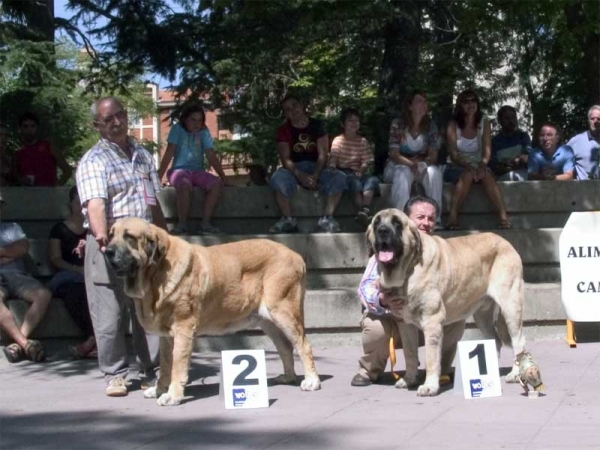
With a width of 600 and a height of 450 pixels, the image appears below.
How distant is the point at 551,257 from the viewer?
39.1 ft

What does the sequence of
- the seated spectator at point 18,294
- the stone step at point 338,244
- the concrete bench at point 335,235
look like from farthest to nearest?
1. the stone step at point 338,244
2. the concrete bench at point 335,235
3. the seated spectator at point 18,294

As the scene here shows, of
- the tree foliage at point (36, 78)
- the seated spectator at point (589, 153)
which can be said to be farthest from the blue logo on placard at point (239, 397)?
the seated spectator at point (589, 153)

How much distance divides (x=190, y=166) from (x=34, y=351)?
3018 mm

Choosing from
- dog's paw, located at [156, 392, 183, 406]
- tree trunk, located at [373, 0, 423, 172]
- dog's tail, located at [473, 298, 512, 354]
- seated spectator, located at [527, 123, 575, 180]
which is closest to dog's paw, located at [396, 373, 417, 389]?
dog's tail, located at [473, 298, 512, 354]

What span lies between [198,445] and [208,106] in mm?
11115

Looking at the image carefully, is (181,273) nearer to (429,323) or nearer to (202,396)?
(202,396)

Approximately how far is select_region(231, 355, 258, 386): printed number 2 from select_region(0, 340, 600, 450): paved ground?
0.20m

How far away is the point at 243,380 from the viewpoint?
7.67m

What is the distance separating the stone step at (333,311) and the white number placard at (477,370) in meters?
2.93

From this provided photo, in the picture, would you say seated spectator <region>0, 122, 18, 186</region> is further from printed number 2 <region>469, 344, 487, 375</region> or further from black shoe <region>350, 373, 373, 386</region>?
printed number 2 <region>469, 344, 487, 375</region>

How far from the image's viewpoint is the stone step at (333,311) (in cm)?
1022

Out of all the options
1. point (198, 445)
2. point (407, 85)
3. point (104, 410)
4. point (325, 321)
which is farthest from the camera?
point (407, 85)

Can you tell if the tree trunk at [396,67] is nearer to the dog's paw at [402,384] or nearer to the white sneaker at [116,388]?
the dog's paw at [402,384]

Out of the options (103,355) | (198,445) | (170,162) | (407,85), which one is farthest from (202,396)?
(407,85)
